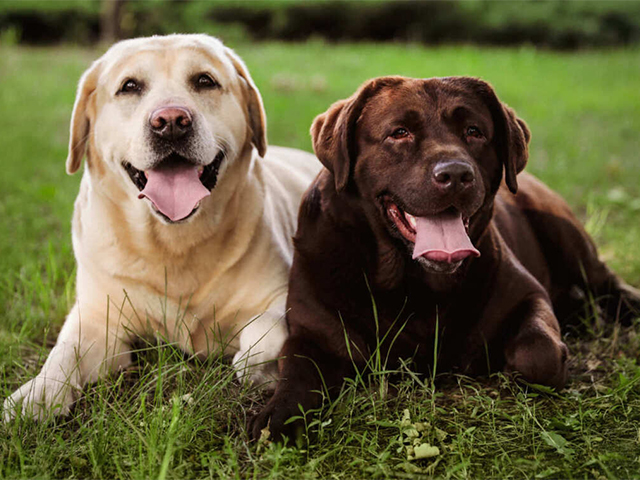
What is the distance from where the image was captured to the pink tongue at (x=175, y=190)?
3.12 metres

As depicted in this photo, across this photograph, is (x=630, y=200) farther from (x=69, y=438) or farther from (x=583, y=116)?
(x=69, y=438)

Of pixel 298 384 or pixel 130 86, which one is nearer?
pixel 298 384

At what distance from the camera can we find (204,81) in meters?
3.31

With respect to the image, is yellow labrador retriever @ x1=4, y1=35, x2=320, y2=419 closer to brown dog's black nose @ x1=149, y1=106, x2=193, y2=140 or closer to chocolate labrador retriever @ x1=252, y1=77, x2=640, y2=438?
brown dog's black nose @ x1=149, y1=106, x2=193, y2=140

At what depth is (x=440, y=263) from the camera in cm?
275

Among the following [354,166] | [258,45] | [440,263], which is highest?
[354,166]

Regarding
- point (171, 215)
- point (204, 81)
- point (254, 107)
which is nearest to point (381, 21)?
point (254, 107)

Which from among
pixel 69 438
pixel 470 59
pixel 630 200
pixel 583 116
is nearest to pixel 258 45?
pixel 470 59

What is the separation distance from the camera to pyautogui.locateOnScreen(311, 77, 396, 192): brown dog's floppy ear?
290 cm

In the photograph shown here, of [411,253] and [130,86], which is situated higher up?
[130,86]

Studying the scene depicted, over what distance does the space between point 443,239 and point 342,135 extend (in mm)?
579

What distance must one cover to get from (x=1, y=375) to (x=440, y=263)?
1.93 m

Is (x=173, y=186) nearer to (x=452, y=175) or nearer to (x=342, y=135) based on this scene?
(x=342, y=135)

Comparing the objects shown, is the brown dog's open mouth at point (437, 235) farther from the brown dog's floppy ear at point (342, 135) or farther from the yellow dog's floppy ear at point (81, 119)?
the yellow dog's floppy ear at point (81, 119)
